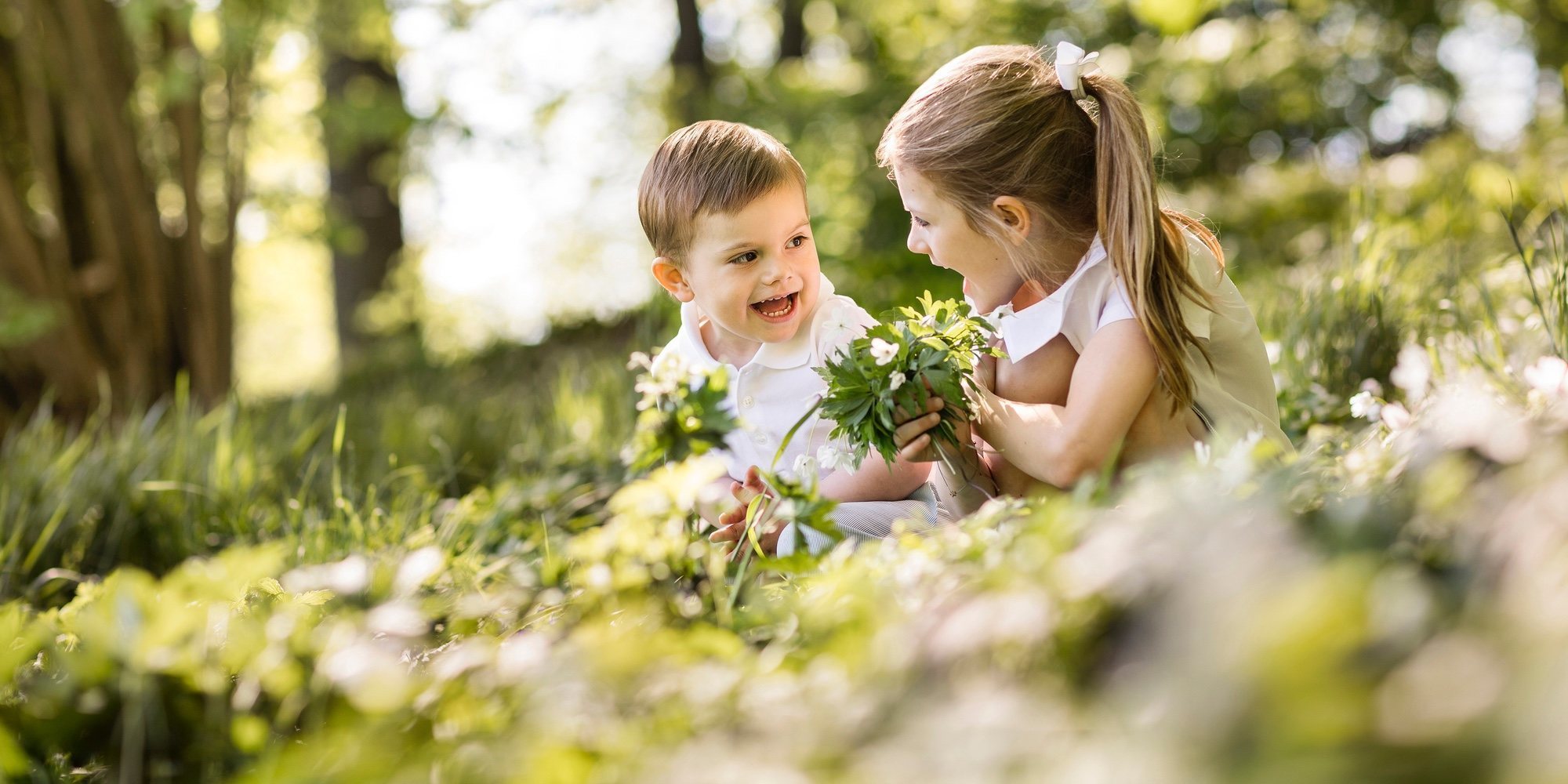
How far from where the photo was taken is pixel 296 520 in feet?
10.3

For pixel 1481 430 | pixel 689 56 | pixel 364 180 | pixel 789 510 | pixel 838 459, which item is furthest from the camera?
pixel 364 180

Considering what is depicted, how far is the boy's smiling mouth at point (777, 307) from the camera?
2637mm

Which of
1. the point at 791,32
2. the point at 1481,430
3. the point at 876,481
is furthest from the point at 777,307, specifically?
the point at 791,32

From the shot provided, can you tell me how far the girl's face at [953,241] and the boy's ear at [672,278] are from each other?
0.64 metres

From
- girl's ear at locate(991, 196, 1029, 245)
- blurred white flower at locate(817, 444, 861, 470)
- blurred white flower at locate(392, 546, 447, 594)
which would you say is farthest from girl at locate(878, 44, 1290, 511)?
blurred white flower at locate(392, 546, 447, 594)

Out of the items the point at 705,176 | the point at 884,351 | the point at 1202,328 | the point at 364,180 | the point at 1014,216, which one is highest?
the point at 705,176

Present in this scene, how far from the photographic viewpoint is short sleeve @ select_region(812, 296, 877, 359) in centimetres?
226

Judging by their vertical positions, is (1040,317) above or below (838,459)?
above

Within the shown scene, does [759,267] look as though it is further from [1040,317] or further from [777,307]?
[1040,317]

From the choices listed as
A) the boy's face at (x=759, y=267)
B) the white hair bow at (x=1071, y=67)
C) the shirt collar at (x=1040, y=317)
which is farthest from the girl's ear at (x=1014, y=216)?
the boy's face at (x=759, y=267)

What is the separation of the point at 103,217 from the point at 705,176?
183 inches

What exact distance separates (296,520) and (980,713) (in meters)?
2.72

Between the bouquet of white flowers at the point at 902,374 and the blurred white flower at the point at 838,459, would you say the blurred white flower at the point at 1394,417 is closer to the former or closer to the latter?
the bouquet of white flowers at the point at 902,374

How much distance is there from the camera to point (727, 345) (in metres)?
2.89
